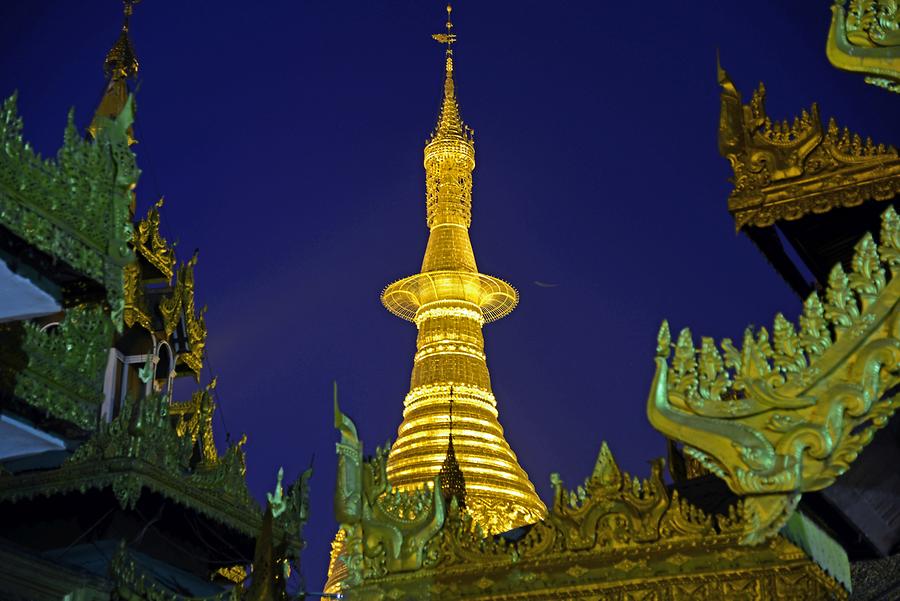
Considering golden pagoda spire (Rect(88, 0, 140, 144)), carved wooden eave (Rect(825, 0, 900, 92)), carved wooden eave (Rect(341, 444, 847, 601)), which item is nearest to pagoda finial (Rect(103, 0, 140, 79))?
golden pagoda spire (Rect(88, 0, 140, 144))

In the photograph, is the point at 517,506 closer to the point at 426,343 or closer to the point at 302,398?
the point at 426,343

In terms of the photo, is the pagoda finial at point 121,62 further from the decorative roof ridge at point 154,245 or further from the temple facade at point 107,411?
the decorative roof ridge at point 154,245

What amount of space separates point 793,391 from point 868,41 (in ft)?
4.24

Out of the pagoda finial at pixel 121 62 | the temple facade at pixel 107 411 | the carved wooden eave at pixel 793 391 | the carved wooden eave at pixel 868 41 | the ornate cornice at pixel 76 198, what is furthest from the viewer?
the pagoda finial at pixel 121 62

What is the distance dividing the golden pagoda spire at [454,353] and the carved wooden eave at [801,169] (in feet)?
53.5

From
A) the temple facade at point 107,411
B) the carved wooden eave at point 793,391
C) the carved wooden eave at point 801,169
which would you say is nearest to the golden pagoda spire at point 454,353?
the temple facade at point 107,411

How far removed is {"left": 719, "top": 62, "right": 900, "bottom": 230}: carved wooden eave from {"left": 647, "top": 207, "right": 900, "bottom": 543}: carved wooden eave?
0.91 metres

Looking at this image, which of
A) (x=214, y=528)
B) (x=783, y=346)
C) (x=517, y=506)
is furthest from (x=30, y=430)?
(x=517, y=506)

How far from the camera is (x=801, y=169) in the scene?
5.52m

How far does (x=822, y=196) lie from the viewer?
5.48 metres

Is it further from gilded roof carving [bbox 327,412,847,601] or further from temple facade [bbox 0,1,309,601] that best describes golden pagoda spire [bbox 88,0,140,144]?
gilded roof carving [bbox 327,412,847,601]

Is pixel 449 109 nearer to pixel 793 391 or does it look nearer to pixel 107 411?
pixel 107 411

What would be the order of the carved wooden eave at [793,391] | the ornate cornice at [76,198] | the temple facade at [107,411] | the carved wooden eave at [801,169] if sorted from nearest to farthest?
the carved wooden eave at [793,391] → the carved wooden eave at [801,169] → the ornate cornice at [76,198] → the temple facade at [107,411]

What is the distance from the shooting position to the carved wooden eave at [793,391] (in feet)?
14.1
